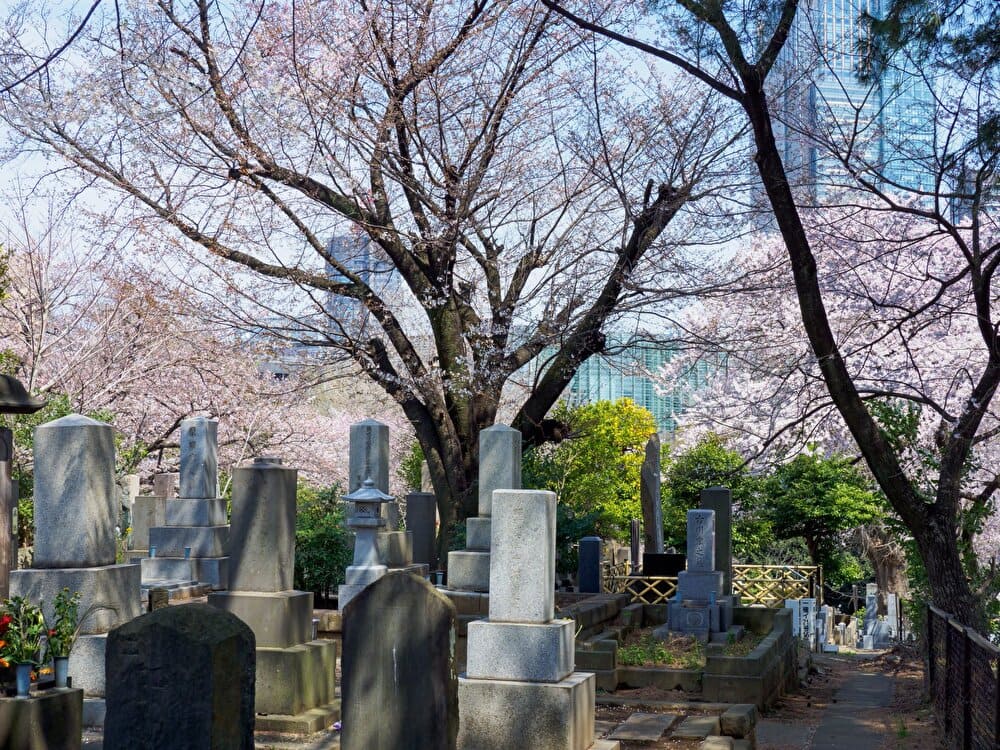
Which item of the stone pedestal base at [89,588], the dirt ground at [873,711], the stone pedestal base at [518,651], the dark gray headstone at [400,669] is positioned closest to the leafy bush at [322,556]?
the dirt ground at [873,711]

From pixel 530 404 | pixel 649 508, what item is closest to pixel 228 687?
pixel 530 404

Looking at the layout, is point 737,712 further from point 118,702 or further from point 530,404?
point 530,404

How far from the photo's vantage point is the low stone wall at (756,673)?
11172 mm

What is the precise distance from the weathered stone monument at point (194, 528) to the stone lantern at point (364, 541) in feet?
9.02

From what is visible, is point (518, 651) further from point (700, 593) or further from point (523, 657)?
point (700, 593)

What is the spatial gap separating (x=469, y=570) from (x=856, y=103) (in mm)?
7251

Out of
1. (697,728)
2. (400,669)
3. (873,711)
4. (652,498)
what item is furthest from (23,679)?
(652,498)

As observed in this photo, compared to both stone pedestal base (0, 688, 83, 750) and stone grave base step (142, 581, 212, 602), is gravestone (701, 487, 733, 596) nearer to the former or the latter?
stone grave base step (142, 581, 212, 602)

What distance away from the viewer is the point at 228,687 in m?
4.16

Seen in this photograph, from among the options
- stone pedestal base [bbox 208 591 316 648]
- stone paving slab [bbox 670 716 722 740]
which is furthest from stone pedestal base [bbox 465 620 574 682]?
stone pedestal base [bbox 208 591 316 648]

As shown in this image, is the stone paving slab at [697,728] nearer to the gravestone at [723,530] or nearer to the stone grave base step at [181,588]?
the gravestone at [723,530]

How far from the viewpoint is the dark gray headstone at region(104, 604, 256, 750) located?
13.4 feet

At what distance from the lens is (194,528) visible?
16.2m

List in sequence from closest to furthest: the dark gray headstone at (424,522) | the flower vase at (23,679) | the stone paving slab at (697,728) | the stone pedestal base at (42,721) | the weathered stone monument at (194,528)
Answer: the stone pedestal base at (42,721) → the flower vase at (23,679) → the stone paving slab at (697,728) → the weathered stone monument at (194,528) → the dark gray headstone at (424,522)
